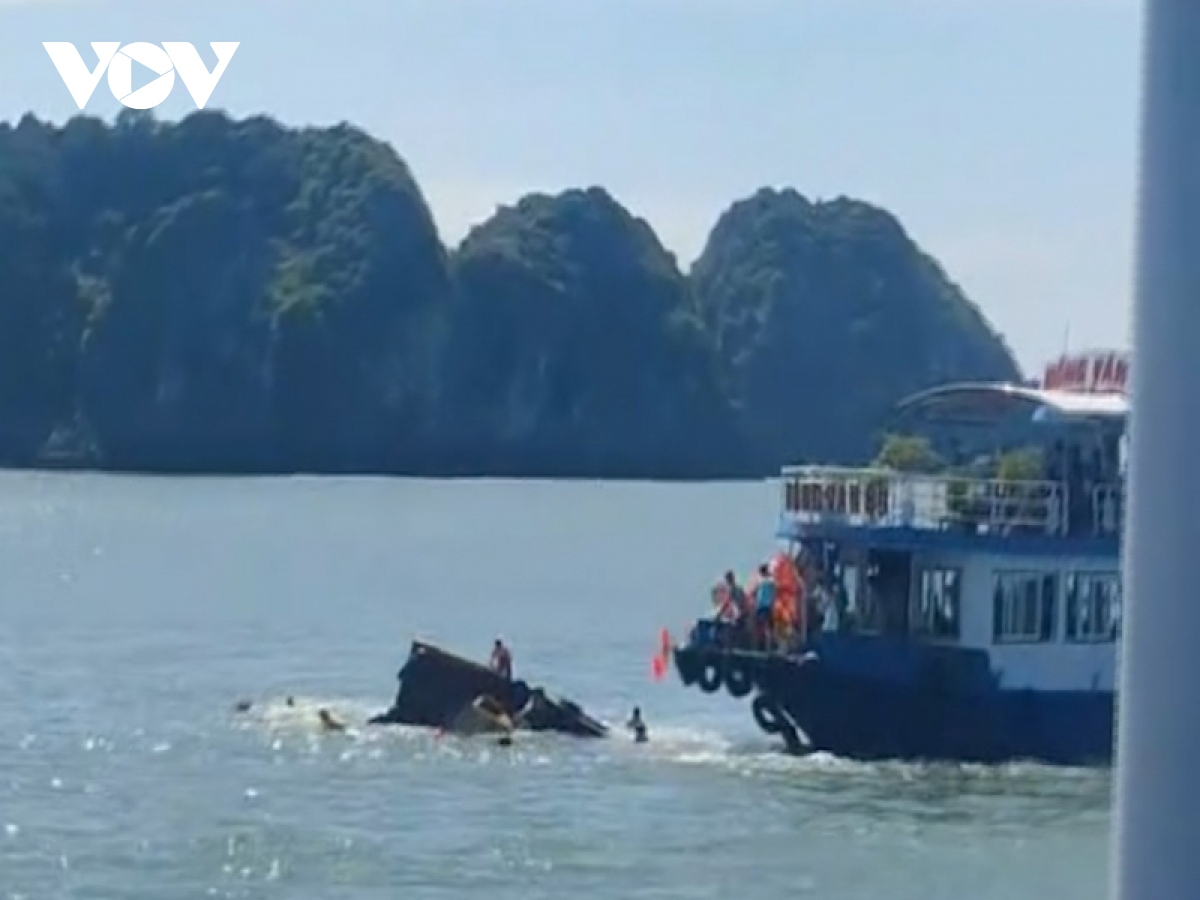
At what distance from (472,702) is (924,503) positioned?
6.92m

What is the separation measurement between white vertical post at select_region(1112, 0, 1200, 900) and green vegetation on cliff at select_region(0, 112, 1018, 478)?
13963 cm

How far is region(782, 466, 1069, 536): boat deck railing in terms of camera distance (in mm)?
34094

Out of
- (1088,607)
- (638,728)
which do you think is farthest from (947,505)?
(638,728)

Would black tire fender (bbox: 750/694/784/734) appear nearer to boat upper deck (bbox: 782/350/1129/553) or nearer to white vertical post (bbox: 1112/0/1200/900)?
boat upper deck (bbox: 782/350/1129/553)

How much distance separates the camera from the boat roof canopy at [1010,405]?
34875 mm

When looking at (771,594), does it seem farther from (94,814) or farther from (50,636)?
(50,636)

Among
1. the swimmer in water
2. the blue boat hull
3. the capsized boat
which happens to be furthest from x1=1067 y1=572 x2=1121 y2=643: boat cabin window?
the swimmer in water

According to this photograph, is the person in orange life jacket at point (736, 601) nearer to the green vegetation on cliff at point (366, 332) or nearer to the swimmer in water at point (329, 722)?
the swimmer in water at point (329, 722)

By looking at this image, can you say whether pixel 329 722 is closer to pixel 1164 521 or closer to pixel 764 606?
pixel 764 606

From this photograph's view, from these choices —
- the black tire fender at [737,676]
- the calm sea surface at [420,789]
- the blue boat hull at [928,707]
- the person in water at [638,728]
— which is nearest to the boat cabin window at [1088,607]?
the blue boat hull at [928,707]

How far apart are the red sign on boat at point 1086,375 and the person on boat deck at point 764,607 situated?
14.3ft

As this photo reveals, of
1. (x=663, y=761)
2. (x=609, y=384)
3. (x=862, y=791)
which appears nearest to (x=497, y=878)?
(x=862, y=791)

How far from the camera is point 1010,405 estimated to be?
36.5 m

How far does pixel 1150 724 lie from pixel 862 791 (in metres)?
28.6
